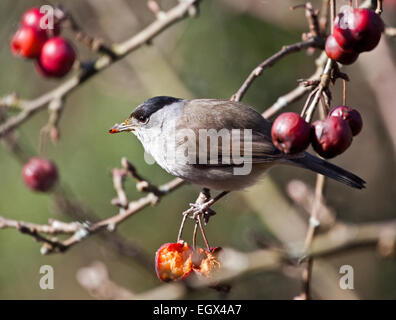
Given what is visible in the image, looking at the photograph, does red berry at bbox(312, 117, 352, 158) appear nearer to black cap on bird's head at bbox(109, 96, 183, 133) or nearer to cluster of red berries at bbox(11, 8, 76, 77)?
black cap on bird's head at bbox(109, 96, 183, 133)

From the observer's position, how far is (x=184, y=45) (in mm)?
5754

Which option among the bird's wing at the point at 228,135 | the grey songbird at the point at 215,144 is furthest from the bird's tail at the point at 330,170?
the bird's wing at the point at 228,135

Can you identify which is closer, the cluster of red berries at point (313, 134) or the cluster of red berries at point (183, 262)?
the cluster of red berries at point (313, 134)

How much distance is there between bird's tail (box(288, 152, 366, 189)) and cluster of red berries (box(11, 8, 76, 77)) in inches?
64.4

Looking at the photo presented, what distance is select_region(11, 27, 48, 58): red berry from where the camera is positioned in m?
3.52

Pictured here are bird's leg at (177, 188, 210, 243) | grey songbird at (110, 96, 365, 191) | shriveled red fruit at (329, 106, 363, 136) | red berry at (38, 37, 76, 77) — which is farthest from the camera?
red berry at (38, 37, 76, 77)

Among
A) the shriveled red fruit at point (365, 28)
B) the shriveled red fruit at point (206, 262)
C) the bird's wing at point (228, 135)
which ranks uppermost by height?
the bird's wing at point (228, 135)

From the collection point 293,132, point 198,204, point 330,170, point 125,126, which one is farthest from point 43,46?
point 293,132

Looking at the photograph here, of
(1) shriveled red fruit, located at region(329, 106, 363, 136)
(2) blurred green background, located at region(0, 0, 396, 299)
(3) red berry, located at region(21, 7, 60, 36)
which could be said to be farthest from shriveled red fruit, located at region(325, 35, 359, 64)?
(2) blurred green background, located at region(0, 0, 396, 299)

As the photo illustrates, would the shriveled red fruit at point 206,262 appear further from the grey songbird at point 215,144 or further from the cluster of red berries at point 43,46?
the cluster of red berries at point 43,46

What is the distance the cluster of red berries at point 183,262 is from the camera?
231 centimetres

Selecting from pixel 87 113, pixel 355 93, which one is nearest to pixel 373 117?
pixel 355 93

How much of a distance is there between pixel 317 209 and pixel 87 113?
333 cm

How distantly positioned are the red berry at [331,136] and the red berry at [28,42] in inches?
89.7
